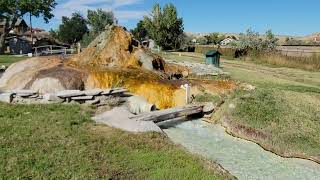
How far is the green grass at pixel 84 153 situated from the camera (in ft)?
26.6

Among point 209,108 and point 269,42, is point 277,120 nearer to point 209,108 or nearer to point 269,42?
point 209,108

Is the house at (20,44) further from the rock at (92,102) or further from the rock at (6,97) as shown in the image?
the rock at (92,102)

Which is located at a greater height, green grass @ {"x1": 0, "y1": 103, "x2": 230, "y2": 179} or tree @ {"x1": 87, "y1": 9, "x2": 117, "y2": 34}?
tree @ {"x1": 87, "y1": 9, "x2": 117, "y2": 34}

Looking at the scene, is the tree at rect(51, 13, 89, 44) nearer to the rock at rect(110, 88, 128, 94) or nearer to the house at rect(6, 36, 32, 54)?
the house at rect(6, 36, 32, 54)

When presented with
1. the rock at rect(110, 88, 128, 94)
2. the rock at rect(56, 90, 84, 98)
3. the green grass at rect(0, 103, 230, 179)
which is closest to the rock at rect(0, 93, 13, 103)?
the rock at rect(56, 90, 84, 98)

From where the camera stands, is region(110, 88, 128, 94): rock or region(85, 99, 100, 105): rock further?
region(110, 88, 128, 94): rock

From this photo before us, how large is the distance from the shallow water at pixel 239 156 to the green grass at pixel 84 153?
0.95m

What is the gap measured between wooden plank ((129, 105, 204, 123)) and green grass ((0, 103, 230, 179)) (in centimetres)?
187

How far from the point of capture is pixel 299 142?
11742 mm

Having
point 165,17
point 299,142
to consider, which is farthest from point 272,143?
point 165,17

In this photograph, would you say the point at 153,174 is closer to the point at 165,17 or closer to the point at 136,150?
the point at 136,150

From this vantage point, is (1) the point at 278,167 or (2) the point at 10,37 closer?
(1) the point at 278,167

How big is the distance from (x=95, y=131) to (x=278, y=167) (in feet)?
15.1

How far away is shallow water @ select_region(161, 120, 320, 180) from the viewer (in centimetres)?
968
